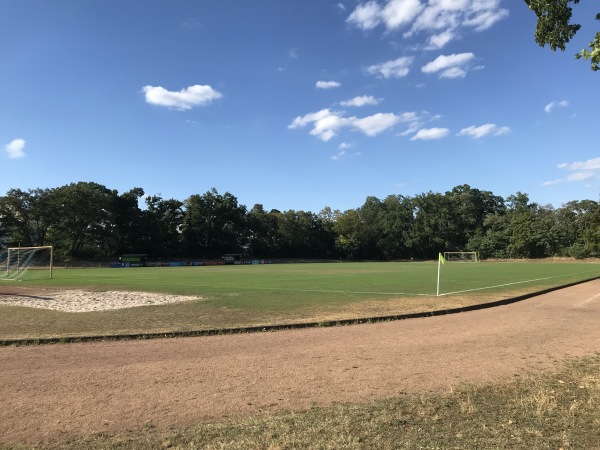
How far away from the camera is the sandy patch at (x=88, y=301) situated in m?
16.3

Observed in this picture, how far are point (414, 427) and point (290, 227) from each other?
11005cm

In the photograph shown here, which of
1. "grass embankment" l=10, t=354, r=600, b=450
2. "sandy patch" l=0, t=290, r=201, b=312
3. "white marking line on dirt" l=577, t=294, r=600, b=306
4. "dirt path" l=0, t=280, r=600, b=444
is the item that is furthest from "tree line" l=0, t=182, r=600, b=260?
"grass embankment" l=10, t=354, r=600, b=450

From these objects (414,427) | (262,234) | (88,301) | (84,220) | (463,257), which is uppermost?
(84,220)

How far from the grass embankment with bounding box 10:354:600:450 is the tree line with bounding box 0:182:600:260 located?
269 feet

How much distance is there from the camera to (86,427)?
5.14m

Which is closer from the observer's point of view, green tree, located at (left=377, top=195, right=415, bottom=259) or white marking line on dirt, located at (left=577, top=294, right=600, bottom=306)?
white marking line on dirt, located at (left=577, top=294, right=600, bottom=306)

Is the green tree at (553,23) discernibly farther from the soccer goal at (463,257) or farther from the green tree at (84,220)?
the soccer goal at (463,257)

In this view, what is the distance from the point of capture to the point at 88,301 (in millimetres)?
18328

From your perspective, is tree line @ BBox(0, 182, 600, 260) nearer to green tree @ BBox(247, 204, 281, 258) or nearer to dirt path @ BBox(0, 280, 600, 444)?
green tree @ BBox(247, 204, 281, 258)

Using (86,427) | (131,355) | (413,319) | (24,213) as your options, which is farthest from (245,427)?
(24,213)

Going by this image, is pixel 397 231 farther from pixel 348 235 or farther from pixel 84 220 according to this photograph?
pixel 84 220

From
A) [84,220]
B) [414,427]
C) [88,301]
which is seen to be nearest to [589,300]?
[414,427]

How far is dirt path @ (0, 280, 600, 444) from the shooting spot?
220 inches

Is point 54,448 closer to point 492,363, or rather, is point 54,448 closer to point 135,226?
point 492,363
